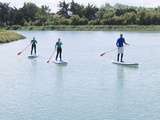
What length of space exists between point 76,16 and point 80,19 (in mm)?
1421

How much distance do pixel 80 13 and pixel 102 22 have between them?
13574 mm

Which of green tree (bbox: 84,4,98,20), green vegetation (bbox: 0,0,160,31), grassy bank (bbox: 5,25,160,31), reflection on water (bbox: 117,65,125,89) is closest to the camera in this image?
reflection on water (bbox: 117,65,125,89)

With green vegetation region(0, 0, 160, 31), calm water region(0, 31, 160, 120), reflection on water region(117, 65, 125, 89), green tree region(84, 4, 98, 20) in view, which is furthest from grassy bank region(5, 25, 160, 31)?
calm water region(0, 31, 160, 120)

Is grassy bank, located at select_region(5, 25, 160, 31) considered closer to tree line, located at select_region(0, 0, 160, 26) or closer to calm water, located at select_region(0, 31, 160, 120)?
tree line, located at select_region(0, 0, 160, 26)

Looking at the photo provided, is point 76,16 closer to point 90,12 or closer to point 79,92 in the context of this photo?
point 90,12

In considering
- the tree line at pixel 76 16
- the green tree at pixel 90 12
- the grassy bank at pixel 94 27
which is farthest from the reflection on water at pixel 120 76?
the green tree at pixel 90 12

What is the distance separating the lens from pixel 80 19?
131125mm

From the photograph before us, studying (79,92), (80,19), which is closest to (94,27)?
(80,19)

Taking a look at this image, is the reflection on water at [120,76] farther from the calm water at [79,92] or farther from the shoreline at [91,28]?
the shoreline at [91,28]

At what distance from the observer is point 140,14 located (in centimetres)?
12912

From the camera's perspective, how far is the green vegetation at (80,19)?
411 feet

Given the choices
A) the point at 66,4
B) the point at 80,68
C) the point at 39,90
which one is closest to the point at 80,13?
the point at 66,4

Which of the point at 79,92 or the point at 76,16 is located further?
the point at 76,16

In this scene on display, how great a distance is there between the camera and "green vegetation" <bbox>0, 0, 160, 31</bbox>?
411 ft
